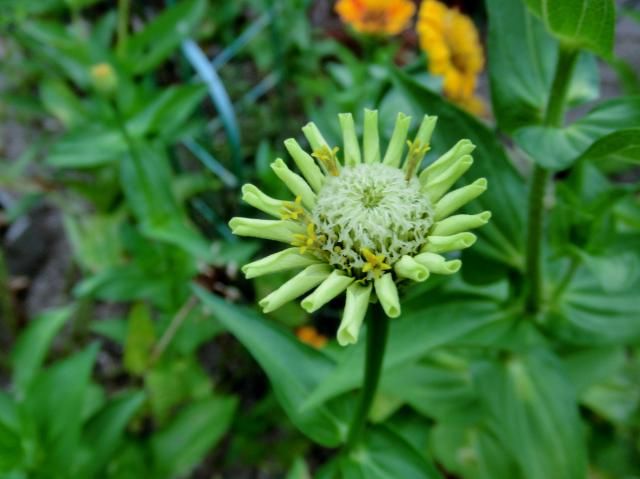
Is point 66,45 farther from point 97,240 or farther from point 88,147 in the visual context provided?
point 97,240

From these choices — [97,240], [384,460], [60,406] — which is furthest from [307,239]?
[97,240]

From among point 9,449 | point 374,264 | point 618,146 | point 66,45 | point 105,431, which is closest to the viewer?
point 374,264

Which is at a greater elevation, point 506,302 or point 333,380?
point 333,380

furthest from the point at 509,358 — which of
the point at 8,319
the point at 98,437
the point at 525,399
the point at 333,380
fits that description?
the point at 8,319

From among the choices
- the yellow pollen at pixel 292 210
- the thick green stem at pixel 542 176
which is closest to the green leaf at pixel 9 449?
the yellow pollen at pixel 292 210

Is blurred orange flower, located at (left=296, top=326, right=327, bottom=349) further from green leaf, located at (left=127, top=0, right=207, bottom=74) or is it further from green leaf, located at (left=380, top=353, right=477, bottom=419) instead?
green leaf, located at (left=127, top=0, right=207, bottom=74)

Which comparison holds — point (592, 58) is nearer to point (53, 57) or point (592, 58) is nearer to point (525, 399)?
point (525, 399)
